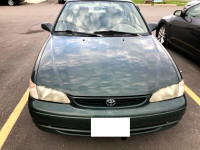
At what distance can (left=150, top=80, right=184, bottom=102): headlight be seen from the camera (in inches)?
76.8

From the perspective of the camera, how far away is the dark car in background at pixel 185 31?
4.22m

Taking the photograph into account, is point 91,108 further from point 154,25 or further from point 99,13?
point 154,25

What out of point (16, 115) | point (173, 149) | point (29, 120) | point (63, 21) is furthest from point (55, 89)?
point (63, 21)

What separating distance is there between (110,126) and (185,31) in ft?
11.3

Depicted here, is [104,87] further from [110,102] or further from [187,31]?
[187,31]

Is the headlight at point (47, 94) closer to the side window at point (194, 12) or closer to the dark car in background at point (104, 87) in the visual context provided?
the dark car in background at point (104, 87)

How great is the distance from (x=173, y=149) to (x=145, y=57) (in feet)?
3.29

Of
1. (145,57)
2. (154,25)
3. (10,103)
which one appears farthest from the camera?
(154,25)

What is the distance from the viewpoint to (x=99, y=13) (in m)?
3.21

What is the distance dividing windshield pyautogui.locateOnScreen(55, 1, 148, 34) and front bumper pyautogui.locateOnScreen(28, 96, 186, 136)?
1382 mm

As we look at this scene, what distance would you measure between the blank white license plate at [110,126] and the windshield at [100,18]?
1490mm

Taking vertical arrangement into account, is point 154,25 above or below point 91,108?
above

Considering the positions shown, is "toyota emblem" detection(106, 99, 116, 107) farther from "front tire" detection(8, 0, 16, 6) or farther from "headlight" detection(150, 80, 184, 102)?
"front tire" detection(8, 0, 16, 6)

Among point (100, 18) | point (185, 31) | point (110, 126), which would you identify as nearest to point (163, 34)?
point (185, 31)
